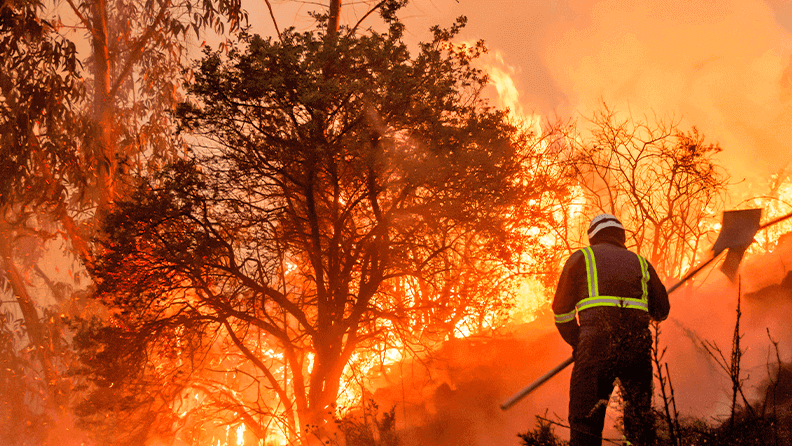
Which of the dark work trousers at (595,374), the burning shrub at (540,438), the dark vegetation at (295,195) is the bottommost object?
the burning shrub at (540,438)

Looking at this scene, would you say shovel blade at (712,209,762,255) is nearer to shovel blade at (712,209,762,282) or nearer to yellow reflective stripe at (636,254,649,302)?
shovel blade at (712,209,762,282)

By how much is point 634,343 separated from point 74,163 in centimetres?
1124

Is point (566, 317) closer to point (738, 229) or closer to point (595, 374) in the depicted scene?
point (595, 374)

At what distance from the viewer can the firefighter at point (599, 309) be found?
353 centimetres

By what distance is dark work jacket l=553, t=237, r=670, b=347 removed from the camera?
3.75 meters

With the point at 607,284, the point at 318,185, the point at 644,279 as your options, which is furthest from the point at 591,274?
the point at 318,185

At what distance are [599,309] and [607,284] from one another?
0.41 meters

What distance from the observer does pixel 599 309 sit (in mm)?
3418

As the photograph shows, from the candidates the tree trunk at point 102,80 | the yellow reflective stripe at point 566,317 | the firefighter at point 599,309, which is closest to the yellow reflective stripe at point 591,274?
the firefighter at point 599,309

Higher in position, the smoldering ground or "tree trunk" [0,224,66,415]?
"tree trunk" [0,224,66,415]

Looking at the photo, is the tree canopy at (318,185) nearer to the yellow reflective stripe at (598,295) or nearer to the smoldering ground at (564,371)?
the smoldering ground at (564,371)

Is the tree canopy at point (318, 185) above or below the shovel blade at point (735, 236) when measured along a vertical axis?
above

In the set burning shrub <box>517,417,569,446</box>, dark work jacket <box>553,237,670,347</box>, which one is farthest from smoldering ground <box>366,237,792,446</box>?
burning shrub <box>517,417,569,446</box>

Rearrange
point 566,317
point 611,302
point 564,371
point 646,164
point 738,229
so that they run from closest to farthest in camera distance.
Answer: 1. point 611,302
2. point 566,317
3. point 738,229
4. point 564,371
5. point 646,164
